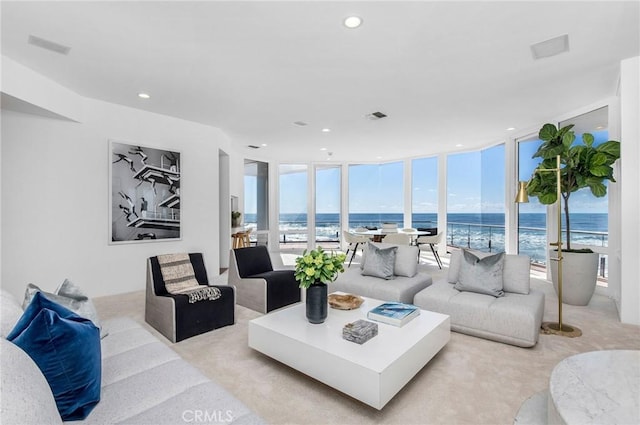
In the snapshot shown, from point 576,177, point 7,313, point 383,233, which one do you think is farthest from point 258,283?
point 576,177

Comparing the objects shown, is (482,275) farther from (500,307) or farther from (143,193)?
(143,193)

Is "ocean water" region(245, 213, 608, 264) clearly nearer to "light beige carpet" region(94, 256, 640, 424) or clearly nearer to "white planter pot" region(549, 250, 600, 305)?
"white planter pot" region(549, 250, 600, 305)

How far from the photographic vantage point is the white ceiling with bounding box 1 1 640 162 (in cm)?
234

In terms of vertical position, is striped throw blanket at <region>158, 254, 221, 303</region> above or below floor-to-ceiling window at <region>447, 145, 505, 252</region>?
below

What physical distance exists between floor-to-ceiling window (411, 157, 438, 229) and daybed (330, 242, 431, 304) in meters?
4.62

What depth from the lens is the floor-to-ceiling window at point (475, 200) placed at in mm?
6941

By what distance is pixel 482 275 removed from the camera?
3223 mm

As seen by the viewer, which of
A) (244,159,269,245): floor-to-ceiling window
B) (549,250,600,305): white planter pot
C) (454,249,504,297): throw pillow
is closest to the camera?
(454,249,504,297): throw pillow

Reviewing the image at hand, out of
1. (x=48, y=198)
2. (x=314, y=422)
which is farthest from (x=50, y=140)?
(x=314, y=422)

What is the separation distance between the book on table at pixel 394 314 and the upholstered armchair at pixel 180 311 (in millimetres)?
1490

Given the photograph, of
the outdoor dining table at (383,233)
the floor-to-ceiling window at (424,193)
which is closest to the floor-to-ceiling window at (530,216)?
the outdoor dining table at (383,233)

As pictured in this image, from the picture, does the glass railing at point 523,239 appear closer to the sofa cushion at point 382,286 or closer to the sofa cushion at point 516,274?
the sofa cushion at point 516,274

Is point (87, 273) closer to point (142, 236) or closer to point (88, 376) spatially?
point (142, 236)

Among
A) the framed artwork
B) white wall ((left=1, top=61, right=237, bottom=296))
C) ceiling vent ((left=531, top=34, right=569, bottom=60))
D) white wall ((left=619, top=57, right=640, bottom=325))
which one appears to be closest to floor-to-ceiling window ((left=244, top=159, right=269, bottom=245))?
white wall ((left=1, top=61, right=237, bottom=296))
